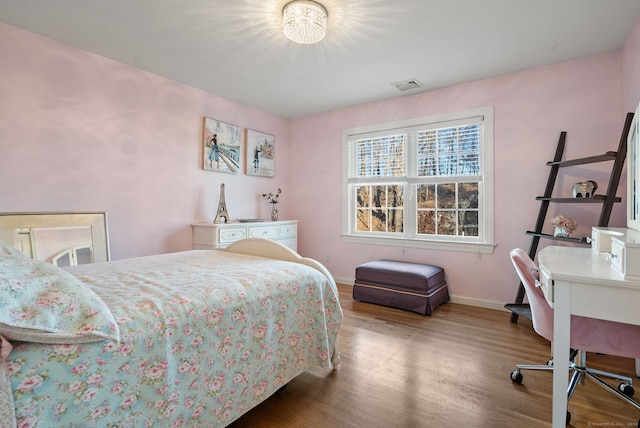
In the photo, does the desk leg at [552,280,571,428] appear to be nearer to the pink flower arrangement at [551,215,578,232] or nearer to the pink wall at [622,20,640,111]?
the pink flower arrangement at [551,215,578,232]

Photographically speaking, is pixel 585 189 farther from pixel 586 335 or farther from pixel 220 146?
pixel 220 146

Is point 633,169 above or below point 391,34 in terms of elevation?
below

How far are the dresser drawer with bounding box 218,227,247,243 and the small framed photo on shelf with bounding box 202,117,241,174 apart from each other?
820 mm

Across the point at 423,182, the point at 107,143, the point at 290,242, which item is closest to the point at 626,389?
the point at 423,182

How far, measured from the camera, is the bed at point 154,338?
889 mm

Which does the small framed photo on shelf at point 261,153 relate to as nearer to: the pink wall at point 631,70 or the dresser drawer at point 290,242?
the dresser drawer at point 290,242

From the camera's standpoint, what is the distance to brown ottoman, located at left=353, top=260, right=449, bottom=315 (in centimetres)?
319

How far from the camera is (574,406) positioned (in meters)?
1.71

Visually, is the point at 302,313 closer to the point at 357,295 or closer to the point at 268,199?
the point at 357,295

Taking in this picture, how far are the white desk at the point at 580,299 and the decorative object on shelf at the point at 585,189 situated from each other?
A: 153 centimetres

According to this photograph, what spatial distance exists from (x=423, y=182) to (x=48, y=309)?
3.58 meters

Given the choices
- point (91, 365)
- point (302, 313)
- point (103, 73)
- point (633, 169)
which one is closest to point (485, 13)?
point (633, 169)

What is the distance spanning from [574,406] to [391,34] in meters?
2.71

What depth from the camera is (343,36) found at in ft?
8.23
